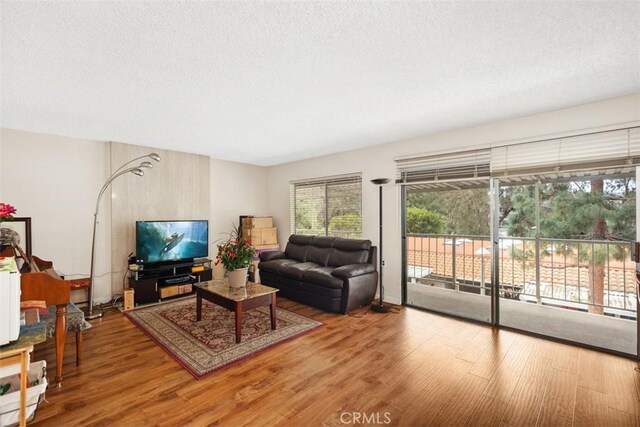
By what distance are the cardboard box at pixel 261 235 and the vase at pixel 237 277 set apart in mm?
2282

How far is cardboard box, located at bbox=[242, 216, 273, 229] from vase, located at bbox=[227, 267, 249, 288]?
2377 millimetres

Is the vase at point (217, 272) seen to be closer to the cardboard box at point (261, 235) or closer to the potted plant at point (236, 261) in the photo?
the cardboard box at point (261, 235)

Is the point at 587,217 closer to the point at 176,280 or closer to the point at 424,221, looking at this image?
the point at 424,221

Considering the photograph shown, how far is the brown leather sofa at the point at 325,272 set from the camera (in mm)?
3686

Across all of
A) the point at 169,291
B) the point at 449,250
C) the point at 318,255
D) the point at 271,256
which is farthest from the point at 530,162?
the point at 169,291

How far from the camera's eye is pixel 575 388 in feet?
6.97

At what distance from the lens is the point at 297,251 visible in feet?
16.4

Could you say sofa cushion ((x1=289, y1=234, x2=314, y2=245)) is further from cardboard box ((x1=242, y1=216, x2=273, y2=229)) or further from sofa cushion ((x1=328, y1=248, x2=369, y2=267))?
cardboard box ((x1=242, y1=216, x2=273, y2=229))

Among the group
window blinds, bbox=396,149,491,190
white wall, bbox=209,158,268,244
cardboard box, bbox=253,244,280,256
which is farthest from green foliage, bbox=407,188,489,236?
white wall, bbox=209,158,268,244

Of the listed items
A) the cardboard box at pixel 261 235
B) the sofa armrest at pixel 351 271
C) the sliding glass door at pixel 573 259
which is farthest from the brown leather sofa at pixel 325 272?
the sliding glass door at pixel 573 259

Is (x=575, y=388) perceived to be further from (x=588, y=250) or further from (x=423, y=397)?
(x=588, y=250)

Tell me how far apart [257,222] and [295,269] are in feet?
6.25

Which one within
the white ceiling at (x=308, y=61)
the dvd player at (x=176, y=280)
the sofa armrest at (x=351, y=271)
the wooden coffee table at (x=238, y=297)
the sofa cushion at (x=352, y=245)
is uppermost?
the white ceiling at (x=308, y=61)

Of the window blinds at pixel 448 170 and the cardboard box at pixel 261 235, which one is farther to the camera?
the cardboard box at pixel 261 235
